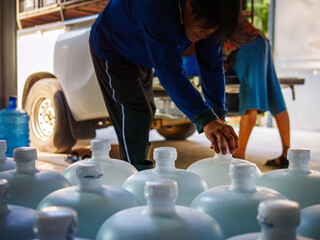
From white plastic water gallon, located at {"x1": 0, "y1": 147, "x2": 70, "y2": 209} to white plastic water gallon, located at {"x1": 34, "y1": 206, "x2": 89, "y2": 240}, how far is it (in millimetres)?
420

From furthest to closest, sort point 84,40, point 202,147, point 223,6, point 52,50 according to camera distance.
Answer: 1. point 202,147
2. point 52,50
3. point 84,40
4. point 223,6

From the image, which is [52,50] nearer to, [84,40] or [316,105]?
[84,40]

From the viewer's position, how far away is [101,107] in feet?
11.5

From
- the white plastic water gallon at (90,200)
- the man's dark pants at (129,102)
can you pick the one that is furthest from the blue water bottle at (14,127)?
the white plastic water gallon at (90,200)

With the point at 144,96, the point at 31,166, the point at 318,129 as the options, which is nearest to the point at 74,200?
the point at 31,166

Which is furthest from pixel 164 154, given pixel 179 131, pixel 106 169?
pixel 179 131

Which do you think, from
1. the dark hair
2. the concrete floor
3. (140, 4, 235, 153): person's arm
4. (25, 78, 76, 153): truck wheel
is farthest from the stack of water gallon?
(25, 78, 76, 153): truck wheel

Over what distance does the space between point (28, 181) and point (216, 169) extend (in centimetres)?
59

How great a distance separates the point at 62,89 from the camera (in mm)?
3885

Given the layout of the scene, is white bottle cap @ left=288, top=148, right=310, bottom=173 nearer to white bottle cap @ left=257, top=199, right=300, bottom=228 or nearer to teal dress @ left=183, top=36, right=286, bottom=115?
white bottle cap @ left=257, top=199, right=300, bottom=228

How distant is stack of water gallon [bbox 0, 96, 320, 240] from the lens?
582 mm

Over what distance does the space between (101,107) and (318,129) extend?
5629 millimetres

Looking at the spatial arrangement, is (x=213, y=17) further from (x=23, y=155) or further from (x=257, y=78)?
(x=257, y=78)

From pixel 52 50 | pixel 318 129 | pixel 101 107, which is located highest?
Result: pixel 52 50
